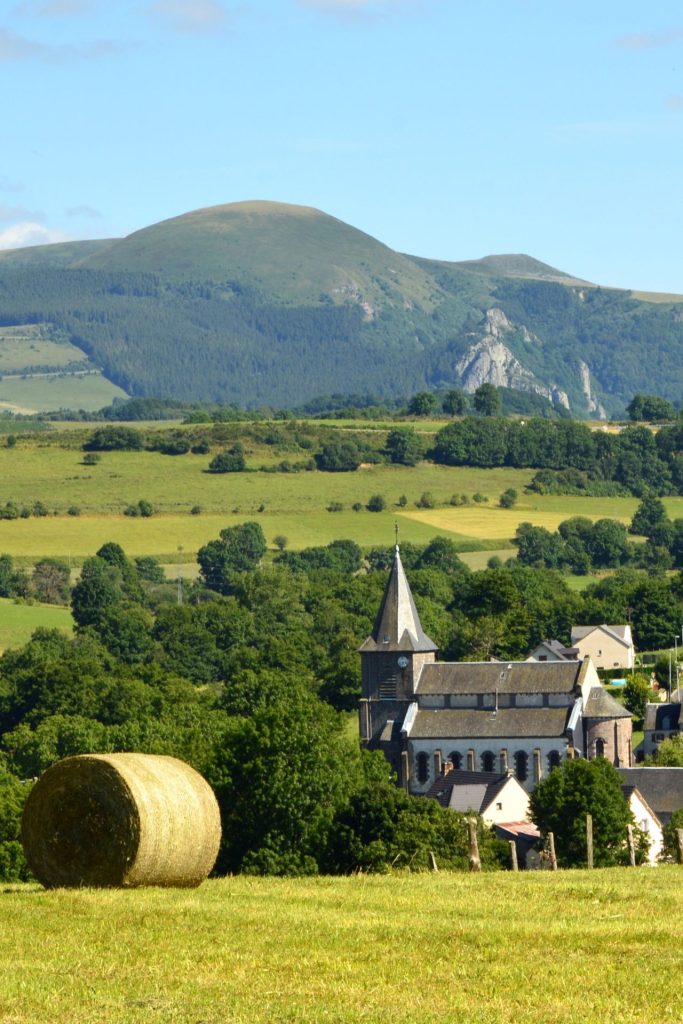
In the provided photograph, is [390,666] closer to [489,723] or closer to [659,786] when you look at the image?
[489,723]

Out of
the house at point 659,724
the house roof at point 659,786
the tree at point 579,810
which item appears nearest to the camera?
the tree at point 579,810

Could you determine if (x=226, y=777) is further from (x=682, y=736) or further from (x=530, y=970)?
(x=682, y=736)

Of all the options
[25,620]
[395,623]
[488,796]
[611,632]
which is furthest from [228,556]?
[488,796]

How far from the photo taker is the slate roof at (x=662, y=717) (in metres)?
104

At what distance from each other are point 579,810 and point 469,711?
35926mm

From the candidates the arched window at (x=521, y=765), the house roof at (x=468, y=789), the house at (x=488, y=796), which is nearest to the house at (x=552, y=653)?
the arched window at (x=521, y=765)

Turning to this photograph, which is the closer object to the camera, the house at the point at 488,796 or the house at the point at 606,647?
the house at the point at 488,796

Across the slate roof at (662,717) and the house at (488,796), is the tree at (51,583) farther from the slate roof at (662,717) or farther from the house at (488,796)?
the house at (488,796)

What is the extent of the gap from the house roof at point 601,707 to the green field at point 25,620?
55.5 meters

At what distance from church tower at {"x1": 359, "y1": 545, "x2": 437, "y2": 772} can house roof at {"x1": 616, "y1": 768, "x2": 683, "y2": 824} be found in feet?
51.5

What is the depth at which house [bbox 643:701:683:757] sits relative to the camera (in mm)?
102875

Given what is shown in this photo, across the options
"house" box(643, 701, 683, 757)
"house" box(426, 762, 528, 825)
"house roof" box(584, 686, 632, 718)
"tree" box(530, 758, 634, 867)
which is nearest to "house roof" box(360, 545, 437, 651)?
"house roof" box(584, 686, 632, 718)

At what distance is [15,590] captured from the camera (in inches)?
6604

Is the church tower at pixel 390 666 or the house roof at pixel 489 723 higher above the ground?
the church tower at pixel 390 666
